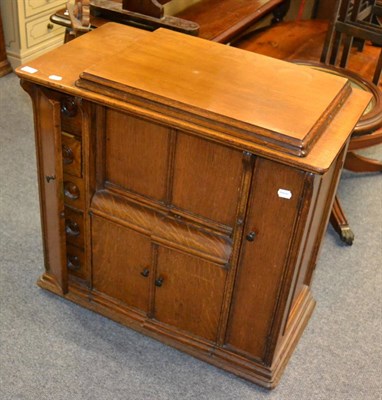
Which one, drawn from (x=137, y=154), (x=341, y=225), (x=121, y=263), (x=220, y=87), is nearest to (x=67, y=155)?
(x=137, y=154)

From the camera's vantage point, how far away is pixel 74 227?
7.57 feet

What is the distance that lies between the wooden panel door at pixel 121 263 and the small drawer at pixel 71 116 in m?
0.33

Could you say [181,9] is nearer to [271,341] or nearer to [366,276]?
[366,276]

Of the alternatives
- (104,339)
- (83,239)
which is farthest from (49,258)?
(104,339)

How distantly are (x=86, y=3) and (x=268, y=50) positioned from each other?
144 centimetres

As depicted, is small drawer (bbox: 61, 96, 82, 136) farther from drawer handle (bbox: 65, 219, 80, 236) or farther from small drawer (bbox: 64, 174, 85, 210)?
drawer handle (bbox: 65, 219, 80, 236)

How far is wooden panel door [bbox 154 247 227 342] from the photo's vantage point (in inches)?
83.0

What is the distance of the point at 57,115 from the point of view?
202 centimetres

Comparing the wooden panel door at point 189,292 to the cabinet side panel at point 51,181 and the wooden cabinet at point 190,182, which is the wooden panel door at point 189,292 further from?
the cabinet side panel at point 51,181

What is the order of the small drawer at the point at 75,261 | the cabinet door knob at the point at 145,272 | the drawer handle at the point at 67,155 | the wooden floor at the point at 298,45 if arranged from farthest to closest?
1. the wooden floor at the point at 298,45
2. the small drawer at the point at 75,261
3. the cabinet door knob at the point at 145,272
4. the drawer handle at the point at 67,155

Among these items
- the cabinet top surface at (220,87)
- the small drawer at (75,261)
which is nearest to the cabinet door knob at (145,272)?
the small drawer at (75,261)

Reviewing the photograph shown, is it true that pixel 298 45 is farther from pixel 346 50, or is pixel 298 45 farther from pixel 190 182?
pixel 190 182

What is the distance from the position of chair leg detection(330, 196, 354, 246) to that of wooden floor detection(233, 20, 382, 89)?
2.28 ft

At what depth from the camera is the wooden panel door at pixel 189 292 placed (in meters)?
2.11
